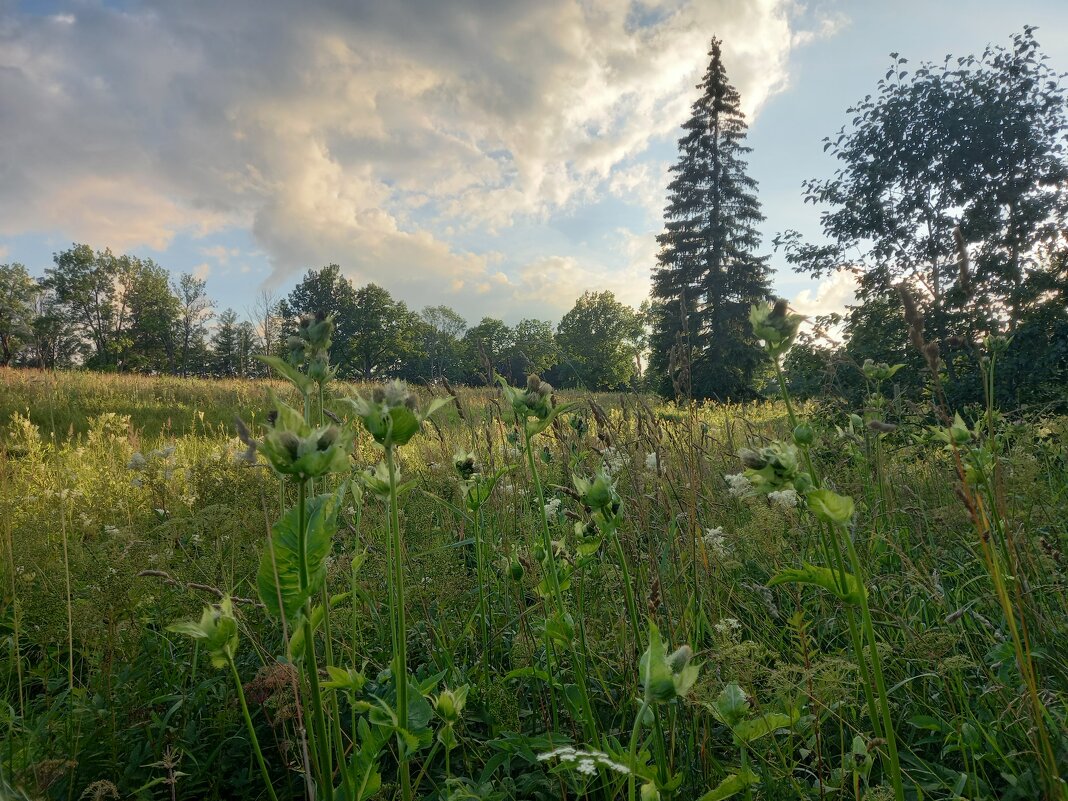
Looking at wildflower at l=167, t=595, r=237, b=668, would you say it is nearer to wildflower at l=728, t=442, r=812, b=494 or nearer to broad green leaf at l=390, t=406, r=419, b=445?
broad green leaf at l=390, t=406, r=419, b=445

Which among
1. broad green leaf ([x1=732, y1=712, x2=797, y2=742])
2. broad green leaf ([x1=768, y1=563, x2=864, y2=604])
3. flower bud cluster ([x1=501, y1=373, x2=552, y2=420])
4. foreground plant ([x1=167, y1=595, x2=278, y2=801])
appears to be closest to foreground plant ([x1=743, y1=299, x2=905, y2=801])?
broad green leaf ([x1=768, y1=563, x2=864, y2=604])

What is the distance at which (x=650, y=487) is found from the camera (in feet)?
8.67

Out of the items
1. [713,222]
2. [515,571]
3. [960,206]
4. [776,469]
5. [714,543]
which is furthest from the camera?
[713,222]

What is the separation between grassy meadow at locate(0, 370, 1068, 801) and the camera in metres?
1.03

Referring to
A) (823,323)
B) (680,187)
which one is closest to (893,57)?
(823,323)

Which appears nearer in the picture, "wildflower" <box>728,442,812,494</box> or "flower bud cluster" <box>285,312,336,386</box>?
"wildflower" <box>728,442,812,494</box>

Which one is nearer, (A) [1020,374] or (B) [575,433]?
(B) [575,433]

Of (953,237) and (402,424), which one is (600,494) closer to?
(402,424)

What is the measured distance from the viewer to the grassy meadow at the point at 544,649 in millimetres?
1025

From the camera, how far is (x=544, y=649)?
1836mm

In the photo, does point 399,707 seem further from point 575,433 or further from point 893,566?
point 575,433

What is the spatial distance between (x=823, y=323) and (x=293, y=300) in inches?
2802

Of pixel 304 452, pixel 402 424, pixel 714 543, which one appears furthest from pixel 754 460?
pixel 714 543

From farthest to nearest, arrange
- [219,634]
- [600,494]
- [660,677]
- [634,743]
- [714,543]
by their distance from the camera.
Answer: [714,543] → [600,494] → [219,634] → [660,677] → [634,743]
